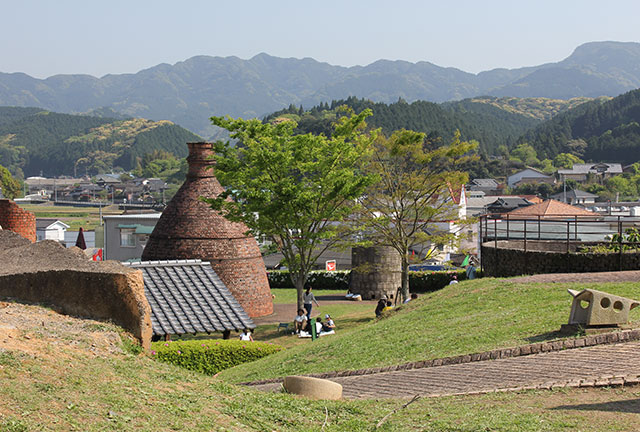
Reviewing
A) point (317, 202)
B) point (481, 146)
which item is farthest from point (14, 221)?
point (481, 146)

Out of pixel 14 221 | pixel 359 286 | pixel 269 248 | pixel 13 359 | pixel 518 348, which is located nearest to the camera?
pixel 13 359

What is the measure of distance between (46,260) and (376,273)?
1042 inches

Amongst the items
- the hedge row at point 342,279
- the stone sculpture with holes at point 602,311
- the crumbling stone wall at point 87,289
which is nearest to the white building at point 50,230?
the hedge row at point 342,279

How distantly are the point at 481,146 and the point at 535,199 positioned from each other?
7575 cm

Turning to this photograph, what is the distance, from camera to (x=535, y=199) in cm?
11019

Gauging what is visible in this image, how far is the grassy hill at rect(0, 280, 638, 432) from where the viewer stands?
6.43m

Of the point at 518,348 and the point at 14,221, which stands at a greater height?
the point at 14,221

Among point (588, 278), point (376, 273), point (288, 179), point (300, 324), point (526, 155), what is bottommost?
point (300, 324)

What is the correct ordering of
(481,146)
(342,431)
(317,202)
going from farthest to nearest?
1. (481,146)
2. (317,202)
3. (342,431)

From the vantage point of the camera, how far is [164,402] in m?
7.31

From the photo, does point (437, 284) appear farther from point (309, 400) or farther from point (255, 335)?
point (309, 400)

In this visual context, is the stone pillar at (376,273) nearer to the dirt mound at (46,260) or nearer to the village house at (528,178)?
→ the dirt mound at (46,260)

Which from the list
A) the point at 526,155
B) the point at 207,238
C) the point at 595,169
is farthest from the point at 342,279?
the point at 526,155

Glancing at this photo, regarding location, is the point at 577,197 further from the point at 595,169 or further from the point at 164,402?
the point at 164,402
